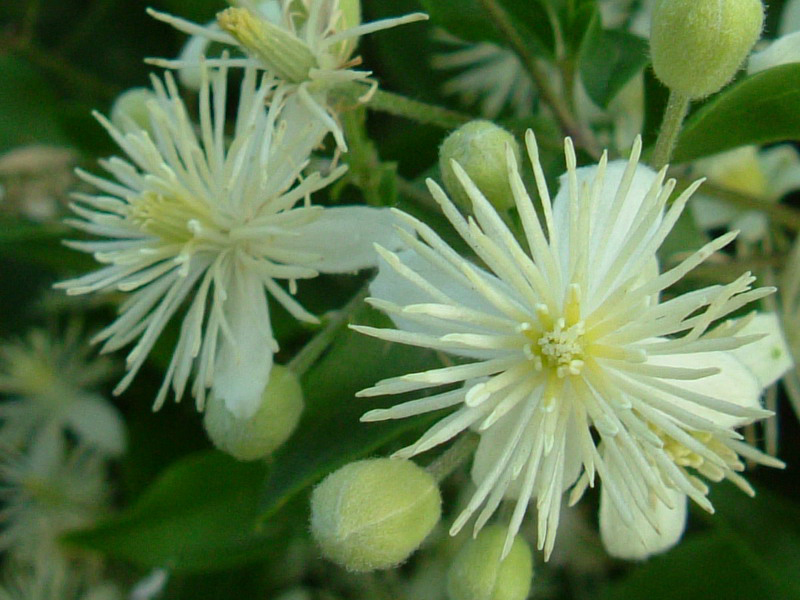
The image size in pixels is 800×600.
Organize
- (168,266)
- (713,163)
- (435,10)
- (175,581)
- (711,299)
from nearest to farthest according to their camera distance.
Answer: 1. (711,299)
2. (168,266)
3. (435,10)
4. (713,163)
5. (175,581)

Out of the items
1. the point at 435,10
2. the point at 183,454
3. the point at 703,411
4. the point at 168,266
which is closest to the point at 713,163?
the point at 435,10

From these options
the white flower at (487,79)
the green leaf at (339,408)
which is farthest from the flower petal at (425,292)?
the white flower at (487,79)

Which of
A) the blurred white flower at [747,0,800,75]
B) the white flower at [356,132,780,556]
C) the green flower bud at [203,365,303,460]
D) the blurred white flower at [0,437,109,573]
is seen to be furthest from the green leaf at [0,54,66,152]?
the blurred white flower at [747,0,800,75]

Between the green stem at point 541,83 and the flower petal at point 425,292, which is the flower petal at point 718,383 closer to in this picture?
the flower petal at point 425,292

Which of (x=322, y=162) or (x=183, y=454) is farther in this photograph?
(x=183, y=454)

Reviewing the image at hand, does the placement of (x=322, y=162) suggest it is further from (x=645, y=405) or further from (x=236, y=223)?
(x=645, y=405)

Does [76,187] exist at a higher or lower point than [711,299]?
lower

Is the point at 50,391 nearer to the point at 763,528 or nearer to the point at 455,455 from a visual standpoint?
the point at 455,455
